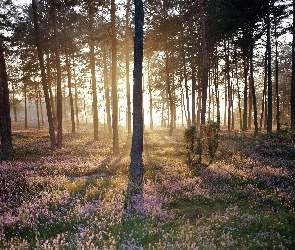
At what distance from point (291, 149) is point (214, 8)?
18.3m

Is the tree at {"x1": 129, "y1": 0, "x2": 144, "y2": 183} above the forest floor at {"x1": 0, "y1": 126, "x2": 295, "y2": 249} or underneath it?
above

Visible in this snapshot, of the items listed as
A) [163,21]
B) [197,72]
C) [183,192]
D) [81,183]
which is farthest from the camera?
[197,72]

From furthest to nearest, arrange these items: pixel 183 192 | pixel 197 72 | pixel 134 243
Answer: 1. pixel 197 72
2. pixel 183 192
3. pixel 134 243

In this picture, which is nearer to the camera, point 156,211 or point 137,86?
point 156,211

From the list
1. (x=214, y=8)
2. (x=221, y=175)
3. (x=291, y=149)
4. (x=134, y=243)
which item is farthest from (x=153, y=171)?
(x=214, y=8)

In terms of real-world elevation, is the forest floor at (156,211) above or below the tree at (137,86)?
below

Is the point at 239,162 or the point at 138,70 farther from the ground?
the point at 138,70

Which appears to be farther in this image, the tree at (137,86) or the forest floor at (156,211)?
the tree at (137,86)

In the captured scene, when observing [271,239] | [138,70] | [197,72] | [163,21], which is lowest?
[271,239]

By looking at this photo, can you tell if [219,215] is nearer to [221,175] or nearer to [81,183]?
[221,175]

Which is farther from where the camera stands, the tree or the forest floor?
the tree

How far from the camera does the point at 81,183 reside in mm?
9984

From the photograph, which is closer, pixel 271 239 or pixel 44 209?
pixel 271 239

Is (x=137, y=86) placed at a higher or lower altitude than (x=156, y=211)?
higher
